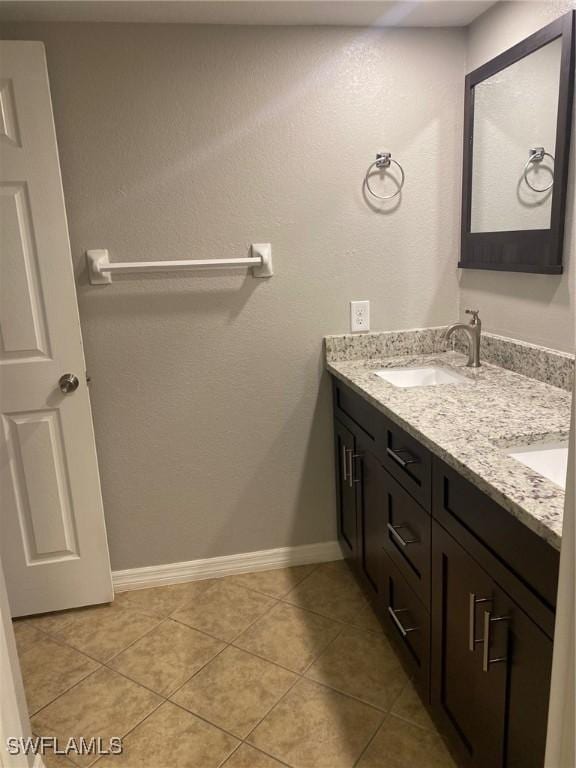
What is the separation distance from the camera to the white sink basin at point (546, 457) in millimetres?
1349

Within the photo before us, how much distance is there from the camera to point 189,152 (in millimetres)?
2082

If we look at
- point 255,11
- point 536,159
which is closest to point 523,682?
point 536,159

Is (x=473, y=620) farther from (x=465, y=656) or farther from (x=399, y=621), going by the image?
(x=399, y=621)

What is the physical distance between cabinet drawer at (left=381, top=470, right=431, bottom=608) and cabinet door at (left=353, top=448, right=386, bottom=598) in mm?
41

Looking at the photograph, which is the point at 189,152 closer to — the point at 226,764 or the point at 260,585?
the point at 260,585

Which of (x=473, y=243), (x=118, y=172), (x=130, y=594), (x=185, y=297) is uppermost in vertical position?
(x=118, y=172)

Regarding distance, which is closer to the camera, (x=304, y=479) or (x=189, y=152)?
(x=189, y=152)

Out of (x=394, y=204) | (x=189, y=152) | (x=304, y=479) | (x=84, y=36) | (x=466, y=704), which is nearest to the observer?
(x=466, y=704)

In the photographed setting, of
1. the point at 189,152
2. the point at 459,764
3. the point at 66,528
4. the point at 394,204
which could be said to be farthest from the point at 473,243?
the point at 66,528

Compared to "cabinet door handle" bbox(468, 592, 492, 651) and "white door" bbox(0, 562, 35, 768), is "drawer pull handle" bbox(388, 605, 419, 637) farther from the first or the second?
"white door" bbox(0, 562, 35, 768)

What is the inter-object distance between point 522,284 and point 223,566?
165 centimetres

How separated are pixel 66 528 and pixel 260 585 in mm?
817

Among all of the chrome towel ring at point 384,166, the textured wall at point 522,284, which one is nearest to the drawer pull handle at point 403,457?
the textured wall at point 522,284

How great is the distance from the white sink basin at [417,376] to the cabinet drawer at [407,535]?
1.58 ft
